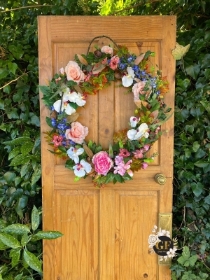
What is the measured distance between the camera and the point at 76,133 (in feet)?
5.64

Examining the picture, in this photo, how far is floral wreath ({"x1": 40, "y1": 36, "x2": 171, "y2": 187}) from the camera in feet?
5.61

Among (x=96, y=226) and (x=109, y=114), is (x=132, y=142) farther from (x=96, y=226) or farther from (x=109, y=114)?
(x=96, y=226)

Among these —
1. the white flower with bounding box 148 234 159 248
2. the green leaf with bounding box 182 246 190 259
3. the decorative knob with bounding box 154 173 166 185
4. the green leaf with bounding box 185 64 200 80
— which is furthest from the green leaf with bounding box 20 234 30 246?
the green leaf with bounding box 185 64 200 80

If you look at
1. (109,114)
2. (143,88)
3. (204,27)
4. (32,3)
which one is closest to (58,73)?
Answer: (109,114)

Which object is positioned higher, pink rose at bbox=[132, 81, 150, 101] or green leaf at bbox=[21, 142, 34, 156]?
pink rose at bbox=[132, 81, 150, 101]

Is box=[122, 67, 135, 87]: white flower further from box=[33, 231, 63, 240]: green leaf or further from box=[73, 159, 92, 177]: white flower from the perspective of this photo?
box=[33, 231, 63, 240]: green leaf

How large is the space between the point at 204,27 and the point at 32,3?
1285 millimetres

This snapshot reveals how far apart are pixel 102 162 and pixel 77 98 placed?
1.26 feet

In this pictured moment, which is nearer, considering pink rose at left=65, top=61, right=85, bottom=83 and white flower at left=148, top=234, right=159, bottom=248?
pink rose at left=65, top=61, right=85, bottom=83

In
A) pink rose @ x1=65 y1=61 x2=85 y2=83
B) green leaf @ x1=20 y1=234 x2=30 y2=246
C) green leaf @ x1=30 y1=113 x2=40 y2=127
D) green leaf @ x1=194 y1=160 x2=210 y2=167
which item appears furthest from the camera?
green leaf @ x1=30 y1=113 x2=40 y2=127

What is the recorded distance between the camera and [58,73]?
177cm

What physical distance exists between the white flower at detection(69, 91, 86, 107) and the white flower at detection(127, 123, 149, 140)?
→ 0.31 meters

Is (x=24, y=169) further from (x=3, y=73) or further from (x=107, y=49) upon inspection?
(x=107, y=49)

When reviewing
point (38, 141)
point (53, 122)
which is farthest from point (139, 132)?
point (38, 141)
